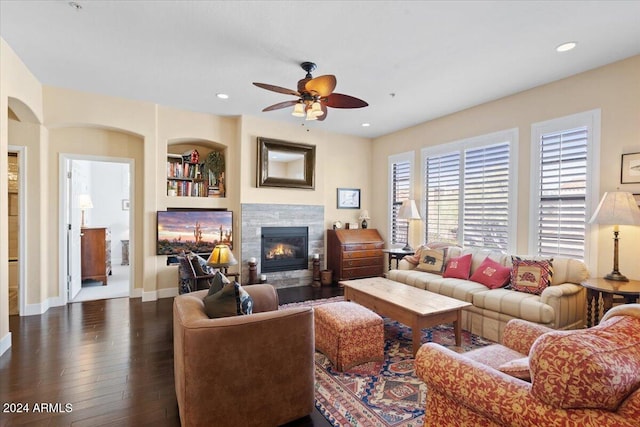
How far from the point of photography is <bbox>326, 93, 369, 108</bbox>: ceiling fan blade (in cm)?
307

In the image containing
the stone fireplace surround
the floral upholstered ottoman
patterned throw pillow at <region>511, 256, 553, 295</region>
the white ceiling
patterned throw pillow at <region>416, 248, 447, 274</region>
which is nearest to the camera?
the white ceiling

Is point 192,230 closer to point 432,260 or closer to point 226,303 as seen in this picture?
point 226,303

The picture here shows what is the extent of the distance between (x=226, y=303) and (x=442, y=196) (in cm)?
427

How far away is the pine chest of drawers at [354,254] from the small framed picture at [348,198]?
0.62 m

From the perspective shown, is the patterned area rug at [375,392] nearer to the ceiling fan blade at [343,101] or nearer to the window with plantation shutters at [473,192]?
the window with plantation shutters at [473,192]

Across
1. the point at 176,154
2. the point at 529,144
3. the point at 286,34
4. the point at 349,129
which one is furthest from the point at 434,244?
the point at 176,154

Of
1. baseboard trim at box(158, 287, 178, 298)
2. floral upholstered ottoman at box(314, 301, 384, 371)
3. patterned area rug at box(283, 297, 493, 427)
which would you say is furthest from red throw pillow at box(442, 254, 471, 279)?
baseboard trim at box(158, 287, 178, 298)

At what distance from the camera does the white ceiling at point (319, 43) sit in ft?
8.02

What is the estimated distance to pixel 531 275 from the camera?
3.41 metres

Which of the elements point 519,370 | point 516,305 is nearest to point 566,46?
point 516,305

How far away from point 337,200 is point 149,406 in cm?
483

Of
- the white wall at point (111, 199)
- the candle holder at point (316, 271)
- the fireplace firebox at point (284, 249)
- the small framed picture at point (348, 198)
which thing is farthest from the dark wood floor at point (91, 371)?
the white wall at point (111, 199)

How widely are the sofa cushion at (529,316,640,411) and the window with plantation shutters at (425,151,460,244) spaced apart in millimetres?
4002

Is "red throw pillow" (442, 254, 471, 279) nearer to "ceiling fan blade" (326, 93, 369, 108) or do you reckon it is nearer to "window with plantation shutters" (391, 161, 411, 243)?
"window with plantation shutters" (391, 161, 411, 243)
